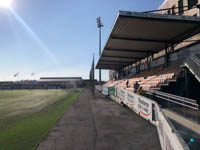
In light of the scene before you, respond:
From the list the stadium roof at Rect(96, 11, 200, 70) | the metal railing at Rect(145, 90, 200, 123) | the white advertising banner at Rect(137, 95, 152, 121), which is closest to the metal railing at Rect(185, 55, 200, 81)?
the metal railing at Rect(145, 90, 200, 123)

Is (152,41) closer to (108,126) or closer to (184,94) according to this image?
(184,94)

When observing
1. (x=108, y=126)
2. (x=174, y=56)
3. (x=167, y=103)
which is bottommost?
(x=108, y=126)

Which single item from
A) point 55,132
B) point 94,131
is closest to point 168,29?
point 94,131

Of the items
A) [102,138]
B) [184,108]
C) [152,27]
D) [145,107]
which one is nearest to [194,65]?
[184,108]

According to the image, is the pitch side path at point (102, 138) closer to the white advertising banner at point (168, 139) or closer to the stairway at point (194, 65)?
the white advertising banner at point (168, 139)

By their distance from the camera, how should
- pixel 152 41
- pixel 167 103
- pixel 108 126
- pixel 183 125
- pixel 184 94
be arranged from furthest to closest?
pixel 152 41, pixel 184 94, pixel 167 103, pixel 108 126, pixel 183 125

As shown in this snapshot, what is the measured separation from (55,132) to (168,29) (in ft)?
43.8

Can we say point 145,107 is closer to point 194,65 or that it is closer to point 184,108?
point 184,108

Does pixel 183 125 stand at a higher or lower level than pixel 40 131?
higher

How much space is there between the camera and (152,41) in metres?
14.5

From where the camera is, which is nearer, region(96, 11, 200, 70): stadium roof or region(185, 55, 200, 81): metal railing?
region(185, 55, 200, 81): metal railing

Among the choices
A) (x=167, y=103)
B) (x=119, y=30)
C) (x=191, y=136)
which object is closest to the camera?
(x=191, y=136)

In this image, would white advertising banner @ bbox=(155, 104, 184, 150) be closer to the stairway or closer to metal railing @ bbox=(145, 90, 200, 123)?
metal railing @ bbox=(145, 90, 200, 123)

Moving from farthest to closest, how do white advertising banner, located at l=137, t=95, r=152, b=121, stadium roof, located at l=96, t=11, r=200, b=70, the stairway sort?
stadium roof, located at l=96, t=11, r=200, b=70 < the stairway < white advertising banner, located at l=137, t=95, r=152, b=121
